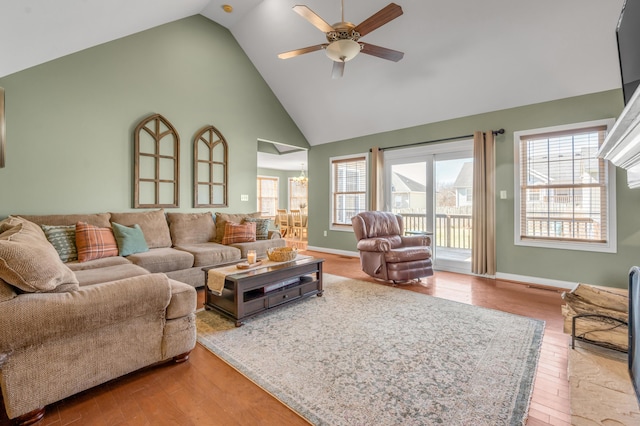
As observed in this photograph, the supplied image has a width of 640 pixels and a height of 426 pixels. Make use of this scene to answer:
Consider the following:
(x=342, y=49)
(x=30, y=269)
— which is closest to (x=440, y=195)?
(x=342, y=49)

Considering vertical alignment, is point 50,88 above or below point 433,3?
below

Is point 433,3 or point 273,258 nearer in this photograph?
point 273,258

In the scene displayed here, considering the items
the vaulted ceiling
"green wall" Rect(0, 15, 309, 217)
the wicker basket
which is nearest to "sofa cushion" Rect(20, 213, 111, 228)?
"green wall" Rect(0, 15, 309, 217)

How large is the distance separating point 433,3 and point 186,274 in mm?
4418

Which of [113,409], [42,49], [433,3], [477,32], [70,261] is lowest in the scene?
[113,409]

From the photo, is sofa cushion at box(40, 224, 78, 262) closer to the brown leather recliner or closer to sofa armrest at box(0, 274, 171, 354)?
sofa armrest at box(0, 274, 171, 354)

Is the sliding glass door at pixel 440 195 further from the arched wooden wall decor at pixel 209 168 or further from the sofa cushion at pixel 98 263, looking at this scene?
the sofa cushion at pixel 98 263

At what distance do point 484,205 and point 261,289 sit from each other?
3.53 metres

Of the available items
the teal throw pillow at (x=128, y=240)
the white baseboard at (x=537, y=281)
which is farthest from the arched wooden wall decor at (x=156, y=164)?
the white baseboard at (x=537, y=281)

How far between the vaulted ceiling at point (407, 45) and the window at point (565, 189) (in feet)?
1.92

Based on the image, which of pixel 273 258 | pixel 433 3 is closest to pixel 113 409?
pixel 273 258

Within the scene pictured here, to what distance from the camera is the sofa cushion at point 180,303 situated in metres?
1.93

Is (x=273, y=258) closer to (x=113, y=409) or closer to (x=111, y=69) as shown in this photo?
(x=113, y=409)

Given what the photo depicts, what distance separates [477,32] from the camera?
3.49 m
